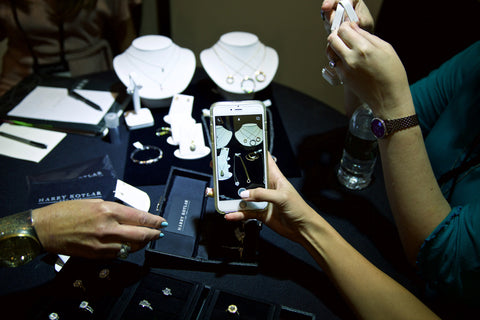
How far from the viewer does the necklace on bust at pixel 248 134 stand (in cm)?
77

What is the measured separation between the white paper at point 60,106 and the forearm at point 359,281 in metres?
0.87

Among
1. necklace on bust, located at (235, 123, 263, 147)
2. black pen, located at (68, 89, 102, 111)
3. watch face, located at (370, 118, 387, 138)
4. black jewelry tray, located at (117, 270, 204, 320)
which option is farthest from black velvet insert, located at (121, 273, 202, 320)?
black pen, located at (68, 89, 102, 111)

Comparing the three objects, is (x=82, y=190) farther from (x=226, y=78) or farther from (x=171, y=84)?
(x=226, y=78)

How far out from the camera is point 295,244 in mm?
822

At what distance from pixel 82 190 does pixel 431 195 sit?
0.89m

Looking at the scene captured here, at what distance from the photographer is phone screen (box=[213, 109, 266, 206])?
75cm

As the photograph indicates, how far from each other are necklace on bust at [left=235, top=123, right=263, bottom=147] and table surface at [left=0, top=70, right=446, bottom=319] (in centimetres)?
24

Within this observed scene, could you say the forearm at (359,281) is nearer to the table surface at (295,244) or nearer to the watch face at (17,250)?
the table surface at (295,244)

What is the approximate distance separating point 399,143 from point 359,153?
9.2 inches

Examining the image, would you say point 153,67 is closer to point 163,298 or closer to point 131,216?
point 131,216

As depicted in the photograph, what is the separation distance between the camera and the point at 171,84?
127 cm

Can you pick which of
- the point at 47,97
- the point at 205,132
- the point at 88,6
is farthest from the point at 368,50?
the point at 88,6

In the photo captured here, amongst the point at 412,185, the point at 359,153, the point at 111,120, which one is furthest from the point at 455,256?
the point at 111,120

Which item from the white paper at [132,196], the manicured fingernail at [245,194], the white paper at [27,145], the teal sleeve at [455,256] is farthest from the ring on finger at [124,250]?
the teal sleeve at [455,256]
